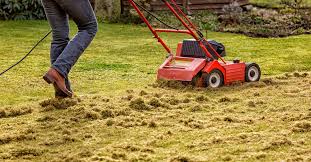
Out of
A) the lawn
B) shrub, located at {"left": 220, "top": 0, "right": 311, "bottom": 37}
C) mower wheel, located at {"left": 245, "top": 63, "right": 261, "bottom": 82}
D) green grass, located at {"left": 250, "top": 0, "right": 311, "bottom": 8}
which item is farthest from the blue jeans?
green grass, located at {"left": 250, "top": 0, "right": 311, "bottom": 8}

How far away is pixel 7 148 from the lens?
4047mm

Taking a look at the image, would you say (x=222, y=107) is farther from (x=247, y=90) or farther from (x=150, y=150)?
(x=150, y=150)

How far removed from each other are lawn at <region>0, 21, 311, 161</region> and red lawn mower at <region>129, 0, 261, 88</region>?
12 cm

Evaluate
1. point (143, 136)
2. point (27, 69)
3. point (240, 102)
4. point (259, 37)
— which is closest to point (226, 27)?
point (259, 37)

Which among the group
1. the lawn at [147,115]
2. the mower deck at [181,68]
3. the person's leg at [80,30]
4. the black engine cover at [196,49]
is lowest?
the lawn at [147,115]

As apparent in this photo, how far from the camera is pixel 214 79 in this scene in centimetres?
617

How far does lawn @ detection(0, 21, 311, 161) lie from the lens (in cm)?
395

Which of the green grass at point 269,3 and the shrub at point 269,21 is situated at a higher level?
the green grass at point 269,3

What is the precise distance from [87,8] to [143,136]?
1338 millimetres

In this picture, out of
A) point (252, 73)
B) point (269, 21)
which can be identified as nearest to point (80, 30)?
point (252, 73)

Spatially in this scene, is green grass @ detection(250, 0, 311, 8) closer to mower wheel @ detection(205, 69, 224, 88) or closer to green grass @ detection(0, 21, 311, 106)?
green grass @ detection(0, 21, 311, 106)

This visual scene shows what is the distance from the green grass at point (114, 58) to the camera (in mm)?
6219

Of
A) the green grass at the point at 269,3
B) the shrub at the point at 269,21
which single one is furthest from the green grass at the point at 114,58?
the green grass at the point at 269,3

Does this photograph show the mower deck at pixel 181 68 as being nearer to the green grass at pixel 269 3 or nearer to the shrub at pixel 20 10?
the shrub at pixel 20 10
